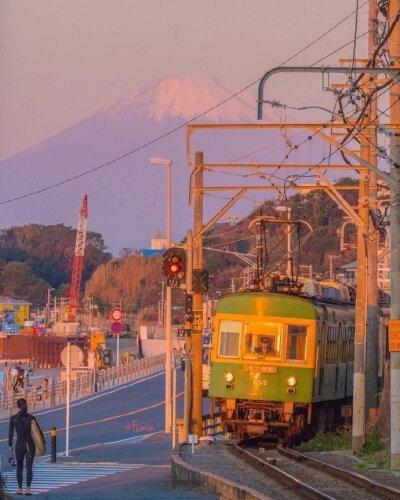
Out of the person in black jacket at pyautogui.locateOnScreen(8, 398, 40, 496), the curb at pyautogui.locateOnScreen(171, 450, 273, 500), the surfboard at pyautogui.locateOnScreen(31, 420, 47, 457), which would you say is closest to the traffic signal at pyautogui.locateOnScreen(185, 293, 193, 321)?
the curb at pyautogui.locateOnScreen(171, 450, 273, 500)

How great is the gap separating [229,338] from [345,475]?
8.41 metres

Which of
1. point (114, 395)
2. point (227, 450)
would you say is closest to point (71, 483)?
point (227, 450)

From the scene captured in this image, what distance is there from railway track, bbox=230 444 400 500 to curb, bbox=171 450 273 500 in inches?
32.6

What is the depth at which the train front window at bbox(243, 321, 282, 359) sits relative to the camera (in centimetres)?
2894

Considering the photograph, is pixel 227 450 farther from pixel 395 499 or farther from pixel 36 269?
pixel 36 269

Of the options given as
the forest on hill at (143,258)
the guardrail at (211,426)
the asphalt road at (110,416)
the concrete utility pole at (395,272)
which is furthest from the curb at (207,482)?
the forest on hill at (143,258)

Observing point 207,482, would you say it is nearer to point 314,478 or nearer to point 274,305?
point 314,478

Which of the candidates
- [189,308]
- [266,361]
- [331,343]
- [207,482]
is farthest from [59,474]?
[331,343]

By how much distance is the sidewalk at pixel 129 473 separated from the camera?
68.4ft

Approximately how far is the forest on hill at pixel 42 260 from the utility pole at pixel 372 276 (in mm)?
150077

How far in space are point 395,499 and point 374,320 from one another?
496 inches

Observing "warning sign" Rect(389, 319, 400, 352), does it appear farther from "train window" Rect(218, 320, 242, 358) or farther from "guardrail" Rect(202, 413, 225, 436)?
"guardrail" Rect(202, 413, 225, 436)

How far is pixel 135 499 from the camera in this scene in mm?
20031

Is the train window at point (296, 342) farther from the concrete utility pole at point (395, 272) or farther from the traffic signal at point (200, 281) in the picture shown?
the concrete utility pole at point (395, 272)
